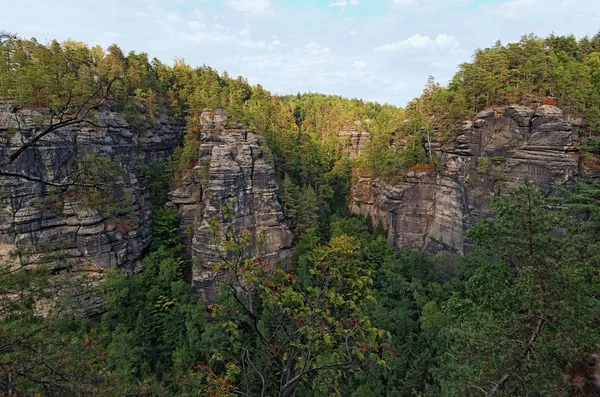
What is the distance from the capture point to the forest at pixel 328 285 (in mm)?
5156

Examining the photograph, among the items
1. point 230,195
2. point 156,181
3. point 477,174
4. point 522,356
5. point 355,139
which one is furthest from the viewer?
point 355,139

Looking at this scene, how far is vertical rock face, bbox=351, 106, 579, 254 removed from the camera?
20844mm

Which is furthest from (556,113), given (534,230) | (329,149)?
(329,149)

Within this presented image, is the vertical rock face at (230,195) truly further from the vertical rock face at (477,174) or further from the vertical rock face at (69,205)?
the vertical rock face at (477,174)

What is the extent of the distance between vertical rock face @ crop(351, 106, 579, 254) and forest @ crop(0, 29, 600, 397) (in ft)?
4.07

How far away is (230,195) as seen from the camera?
24406mm

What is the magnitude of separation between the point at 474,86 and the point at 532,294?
23372 mm

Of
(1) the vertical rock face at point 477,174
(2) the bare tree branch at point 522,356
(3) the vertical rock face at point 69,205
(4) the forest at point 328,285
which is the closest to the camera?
(4) the forest at point 328,285

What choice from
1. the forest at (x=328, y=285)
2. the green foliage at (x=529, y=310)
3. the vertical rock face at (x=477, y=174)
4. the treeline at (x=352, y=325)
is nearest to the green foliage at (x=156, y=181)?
the forest at (x=328, y=285)

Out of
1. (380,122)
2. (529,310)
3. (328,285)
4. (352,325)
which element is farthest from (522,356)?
(380,122)

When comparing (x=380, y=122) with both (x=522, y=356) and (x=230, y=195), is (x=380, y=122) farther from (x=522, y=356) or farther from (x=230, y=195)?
(x=522, y=356)

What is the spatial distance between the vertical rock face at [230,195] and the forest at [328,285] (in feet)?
4.72

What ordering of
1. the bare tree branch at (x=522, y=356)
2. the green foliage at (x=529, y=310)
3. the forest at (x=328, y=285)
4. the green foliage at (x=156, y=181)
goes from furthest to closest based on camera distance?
1. the green foliage at (x=156, y=181)
2. the bare tree branch at (x=522, y=356)
3. the green foliage at (x=529, y=310)
4. the forest at (x=328, y=285)

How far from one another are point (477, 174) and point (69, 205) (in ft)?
94.7
